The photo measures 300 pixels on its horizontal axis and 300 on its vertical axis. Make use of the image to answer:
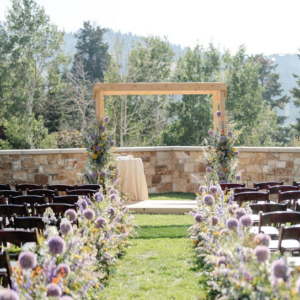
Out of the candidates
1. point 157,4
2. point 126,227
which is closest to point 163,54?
point 157,4

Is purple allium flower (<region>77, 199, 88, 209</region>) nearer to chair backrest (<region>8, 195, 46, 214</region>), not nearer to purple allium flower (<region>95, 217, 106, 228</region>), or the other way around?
purple allium flower (<region>95, 217, 106, 228</region>)

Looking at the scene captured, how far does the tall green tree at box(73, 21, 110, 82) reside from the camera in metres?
34.6

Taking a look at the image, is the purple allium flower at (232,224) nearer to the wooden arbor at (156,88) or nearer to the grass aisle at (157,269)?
the grass aisle at (157,269)

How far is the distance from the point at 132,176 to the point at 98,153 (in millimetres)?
1124

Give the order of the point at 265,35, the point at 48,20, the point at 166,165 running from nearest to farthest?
the point at 166,165 → the point at 48,20 → the point at 265,35

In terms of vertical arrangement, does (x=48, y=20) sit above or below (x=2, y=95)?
above

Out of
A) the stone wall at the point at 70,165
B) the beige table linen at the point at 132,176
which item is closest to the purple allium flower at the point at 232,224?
the beige table linen at the point at 132,176

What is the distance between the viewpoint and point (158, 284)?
4457 millimetres

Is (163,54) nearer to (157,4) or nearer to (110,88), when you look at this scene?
(157,4)

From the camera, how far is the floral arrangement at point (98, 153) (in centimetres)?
920

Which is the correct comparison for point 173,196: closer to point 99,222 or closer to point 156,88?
point 156,88

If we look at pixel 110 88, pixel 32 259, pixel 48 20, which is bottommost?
pixel 32 259

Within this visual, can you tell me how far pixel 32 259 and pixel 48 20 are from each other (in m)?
28.4

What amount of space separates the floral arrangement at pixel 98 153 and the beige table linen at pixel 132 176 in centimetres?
61
